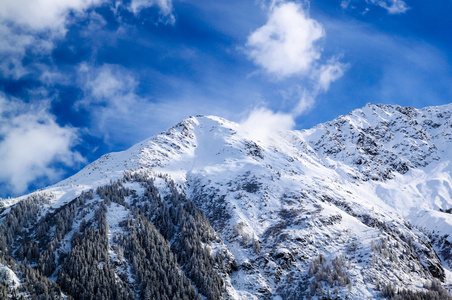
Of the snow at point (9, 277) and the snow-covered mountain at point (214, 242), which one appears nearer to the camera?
the snow at point (9, 277)

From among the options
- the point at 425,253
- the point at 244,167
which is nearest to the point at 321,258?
the point at 425,253

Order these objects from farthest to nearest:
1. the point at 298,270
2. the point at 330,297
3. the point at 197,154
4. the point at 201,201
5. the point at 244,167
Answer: the point at 197,154
the point at 244,167
the point at 201,201
the point at 298,270
the point at 330,297

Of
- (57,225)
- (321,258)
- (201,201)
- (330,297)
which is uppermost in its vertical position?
(201,201)

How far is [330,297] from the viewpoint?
70.8 meters

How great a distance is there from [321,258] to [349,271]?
8.54 metres

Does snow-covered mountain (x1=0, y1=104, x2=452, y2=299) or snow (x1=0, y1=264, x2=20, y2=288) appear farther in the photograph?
snow-covered mountain (x1=0, y1=104, x2=452, y2=299)

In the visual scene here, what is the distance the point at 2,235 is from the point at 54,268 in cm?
1969

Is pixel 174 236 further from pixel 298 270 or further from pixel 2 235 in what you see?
pixel 2 235

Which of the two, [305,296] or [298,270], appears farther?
[298,270]

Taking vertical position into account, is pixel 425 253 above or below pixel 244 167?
below

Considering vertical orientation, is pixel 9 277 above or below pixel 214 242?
below

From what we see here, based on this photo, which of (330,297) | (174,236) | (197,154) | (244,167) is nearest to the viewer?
(330,297)

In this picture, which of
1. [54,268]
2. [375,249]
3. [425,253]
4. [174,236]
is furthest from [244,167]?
[54,268]

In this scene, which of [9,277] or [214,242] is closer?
[9,277]
